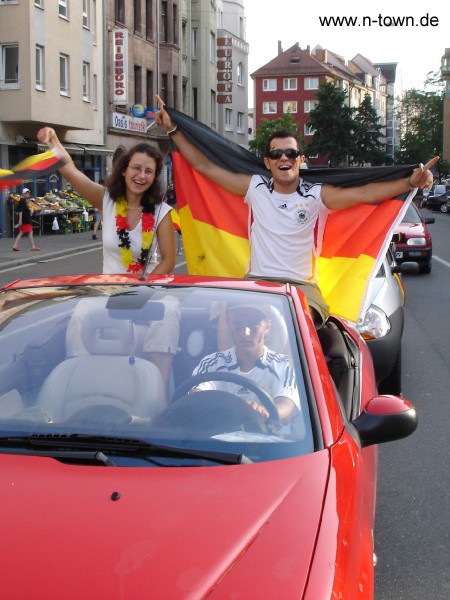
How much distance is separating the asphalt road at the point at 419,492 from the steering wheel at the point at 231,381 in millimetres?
1220

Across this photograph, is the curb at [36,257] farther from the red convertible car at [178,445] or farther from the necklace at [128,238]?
the red convertible car at [178,445]

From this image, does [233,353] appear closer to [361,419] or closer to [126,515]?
[361,419]

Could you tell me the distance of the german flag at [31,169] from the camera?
4.88 metres

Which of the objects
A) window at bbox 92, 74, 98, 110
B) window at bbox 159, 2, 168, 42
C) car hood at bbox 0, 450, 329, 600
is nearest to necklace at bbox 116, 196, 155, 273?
car hood at bbox 0, 450, 329, 600

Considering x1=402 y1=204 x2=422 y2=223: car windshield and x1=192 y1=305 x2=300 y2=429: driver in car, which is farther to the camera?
x1=402 y1=204 x2=422 y2=223: car windshield

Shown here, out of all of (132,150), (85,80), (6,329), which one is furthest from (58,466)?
(85,80)

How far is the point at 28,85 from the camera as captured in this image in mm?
31922

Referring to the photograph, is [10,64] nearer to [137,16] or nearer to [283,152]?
[137,16]

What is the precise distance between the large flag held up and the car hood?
3691mm

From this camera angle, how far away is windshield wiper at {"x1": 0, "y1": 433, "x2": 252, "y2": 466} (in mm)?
2961

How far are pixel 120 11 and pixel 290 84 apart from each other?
79.1m

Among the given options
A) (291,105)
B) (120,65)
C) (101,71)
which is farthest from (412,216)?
(291,105)

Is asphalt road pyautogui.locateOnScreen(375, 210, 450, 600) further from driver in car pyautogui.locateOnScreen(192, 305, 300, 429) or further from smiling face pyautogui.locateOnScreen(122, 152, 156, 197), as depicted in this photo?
smiling face pyautogui.locateOnScreen(122, 152, 156, 197)

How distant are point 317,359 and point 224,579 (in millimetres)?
1314
